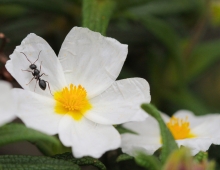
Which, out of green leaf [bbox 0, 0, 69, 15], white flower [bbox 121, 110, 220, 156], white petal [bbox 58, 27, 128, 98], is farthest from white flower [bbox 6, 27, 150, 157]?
green leaf [bbox 0, 0, 69, 15]

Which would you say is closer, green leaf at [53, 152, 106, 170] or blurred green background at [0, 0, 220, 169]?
green leaf at [53, 152, 106, 170]

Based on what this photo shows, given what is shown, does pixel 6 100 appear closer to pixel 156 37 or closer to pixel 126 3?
pixel 126 3

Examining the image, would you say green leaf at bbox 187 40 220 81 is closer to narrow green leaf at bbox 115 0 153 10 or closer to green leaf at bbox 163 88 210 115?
green leaf at bbox 163 88 210 115

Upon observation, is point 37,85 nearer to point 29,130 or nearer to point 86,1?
point 29,130

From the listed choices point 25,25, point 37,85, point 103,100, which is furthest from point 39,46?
point 25,25

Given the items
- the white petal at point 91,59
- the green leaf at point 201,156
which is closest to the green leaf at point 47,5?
the white petal at point 91,59

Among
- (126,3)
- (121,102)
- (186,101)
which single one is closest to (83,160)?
(121,102)

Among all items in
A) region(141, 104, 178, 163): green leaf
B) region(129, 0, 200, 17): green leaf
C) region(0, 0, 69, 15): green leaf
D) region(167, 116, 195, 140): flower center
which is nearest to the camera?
region(141, 104, 178, 163): green leaf
